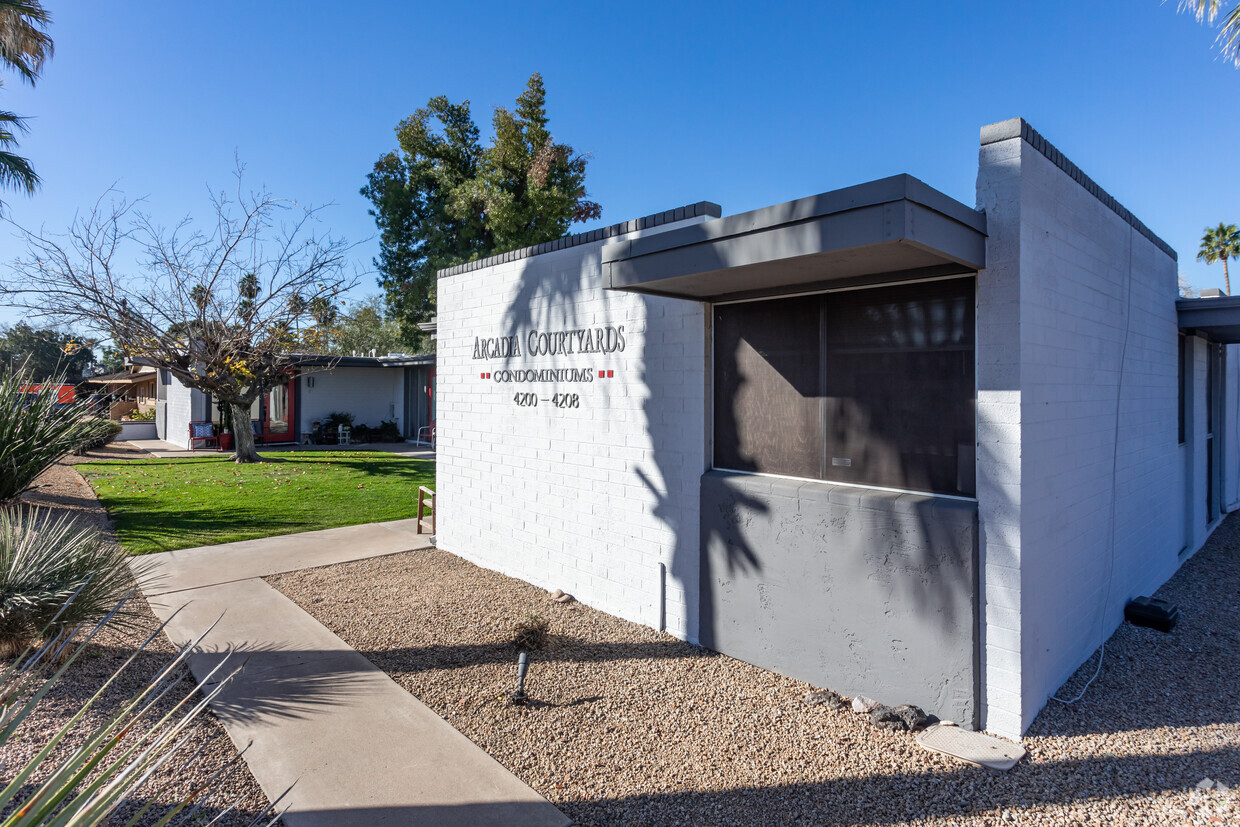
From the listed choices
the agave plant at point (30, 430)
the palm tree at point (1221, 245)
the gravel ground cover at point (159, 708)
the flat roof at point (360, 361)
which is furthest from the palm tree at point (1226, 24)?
the palm tree at point (1221, 245)

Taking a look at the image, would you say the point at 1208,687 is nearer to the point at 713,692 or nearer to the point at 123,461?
the point at 713,692

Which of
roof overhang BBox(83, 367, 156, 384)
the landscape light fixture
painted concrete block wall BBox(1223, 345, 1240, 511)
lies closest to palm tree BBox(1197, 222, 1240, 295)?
painted concrete block wall BBox(1223, 345, 1240, 511)

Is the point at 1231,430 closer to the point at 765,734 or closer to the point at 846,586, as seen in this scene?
the point at 846,586

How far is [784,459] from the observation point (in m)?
5.16

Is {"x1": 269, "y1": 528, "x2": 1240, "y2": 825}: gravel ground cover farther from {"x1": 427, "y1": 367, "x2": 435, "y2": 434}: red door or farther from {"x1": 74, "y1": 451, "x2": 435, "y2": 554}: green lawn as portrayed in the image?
{"x1": 427, "y1": 367, "x2": 435, "y2": 434}: red door

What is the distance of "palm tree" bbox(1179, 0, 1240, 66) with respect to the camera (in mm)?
9625

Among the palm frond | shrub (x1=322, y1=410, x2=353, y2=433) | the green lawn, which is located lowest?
the green lawn

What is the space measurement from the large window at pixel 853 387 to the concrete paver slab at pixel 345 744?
9.56 feet

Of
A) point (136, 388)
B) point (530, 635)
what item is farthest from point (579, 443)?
point (136, 388)

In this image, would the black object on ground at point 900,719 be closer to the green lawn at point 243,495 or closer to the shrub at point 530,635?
the shrub at point 530,635

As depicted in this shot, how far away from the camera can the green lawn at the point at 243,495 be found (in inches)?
387

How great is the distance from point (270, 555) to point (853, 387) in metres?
7.35

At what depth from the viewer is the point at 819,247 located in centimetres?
374

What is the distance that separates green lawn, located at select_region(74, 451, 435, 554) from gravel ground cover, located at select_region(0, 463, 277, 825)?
357 cm
